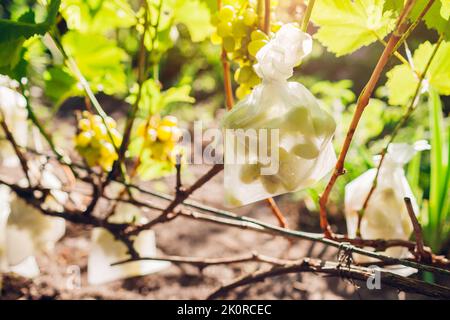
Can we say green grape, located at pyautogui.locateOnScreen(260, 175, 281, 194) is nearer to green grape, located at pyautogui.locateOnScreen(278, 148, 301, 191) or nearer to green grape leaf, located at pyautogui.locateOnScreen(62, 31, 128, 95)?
green grape, located at pyautogui.locateOnScreen(278, 148, 301, 191)

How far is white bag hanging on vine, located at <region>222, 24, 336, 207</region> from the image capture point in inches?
21.4

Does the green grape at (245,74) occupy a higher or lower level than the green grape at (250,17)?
lower

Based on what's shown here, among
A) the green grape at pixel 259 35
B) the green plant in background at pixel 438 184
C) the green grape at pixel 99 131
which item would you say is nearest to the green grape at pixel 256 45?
the green grape at pixel 259 35

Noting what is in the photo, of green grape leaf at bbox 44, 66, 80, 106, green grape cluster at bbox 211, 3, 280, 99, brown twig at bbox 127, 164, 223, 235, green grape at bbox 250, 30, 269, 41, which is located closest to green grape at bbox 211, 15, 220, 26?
green grape cluster at bbox 211, 3, 280, 99

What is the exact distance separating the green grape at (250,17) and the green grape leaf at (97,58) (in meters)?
0.37

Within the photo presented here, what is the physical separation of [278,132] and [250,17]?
0.20 meters

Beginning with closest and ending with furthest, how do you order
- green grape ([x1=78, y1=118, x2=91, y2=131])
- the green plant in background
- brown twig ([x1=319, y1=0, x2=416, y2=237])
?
brown twig ([x1=319, y1=0, x2=416, y2=237]), green grape ([x1=78, y1=118, x2=91, y2=131]), the green plant in background

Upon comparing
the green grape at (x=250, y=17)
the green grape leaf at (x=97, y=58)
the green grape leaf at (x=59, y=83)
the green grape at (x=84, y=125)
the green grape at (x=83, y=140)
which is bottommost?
the green grape at (x=83, y=140)

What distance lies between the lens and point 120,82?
0.94 meters

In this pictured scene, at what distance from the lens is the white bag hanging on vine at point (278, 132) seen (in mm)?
544

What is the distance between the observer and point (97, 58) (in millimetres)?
923

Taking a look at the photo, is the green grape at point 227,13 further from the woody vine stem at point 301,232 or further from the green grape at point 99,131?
the green grape at point 99,131

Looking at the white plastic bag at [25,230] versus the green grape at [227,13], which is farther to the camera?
the white plastic bag at [25,230]

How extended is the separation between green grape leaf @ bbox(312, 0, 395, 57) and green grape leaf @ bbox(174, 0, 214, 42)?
254 mm
